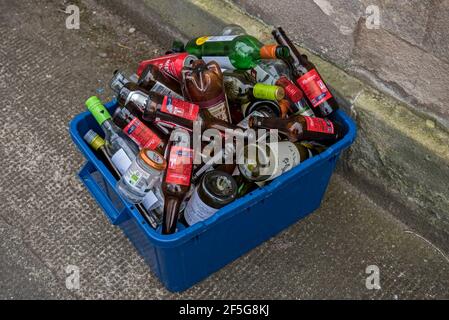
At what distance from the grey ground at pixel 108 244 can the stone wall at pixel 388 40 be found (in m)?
0.51

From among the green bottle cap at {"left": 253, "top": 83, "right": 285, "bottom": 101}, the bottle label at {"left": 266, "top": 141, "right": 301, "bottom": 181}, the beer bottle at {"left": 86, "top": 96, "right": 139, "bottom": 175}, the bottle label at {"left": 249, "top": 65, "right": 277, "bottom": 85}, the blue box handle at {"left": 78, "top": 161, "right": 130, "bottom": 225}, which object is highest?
the green bottle cap at {"left": 253, "top": 83, "right": 285, "bottom": 101}

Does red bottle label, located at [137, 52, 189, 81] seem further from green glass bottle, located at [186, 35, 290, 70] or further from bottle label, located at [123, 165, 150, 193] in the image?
bottle label, located at [123, 165, 150, 193]

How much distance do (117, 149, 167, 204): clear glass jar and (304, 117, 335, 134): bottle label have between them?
493 millimetres

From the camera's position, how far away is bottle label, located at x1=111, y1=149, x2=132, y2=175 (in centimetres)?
211

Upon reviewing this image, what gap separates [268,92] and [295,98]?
0.39ft

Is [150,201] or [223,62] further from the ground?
[223,62]

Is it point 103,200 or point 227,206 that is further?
point 103,200

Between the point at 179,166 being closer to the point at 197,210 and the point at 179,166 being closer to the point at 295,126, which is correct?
the point at 197,210

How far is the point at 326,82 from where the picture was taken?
8.00 feet

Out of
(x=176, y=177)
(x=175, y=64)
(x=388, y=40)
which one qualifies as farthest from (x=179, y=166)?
(x=388, y=40)

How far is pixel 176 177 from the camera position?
6.53ft

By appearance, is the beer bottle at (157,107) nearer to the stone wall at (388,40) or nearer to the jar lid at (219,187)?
the jar lid at (219,187)

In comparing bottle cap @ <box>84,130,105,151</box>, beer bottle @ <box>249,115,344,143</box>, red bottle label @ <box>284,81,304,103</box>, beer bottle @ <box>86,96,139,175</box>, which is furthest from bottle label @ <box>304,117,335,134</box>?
bottle cap @ <box>84,130,105,151</box>

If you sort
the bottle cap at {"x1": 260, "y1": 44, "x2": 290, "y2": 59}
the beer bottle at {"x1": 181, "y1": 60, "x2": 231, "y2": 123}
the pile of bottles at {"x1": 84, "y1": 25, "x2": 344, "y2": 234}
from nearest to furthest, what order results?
the pile of bottles at {"x1": 84, "y1": 25, "x2": 344, "y2": 234} → the beer bottle at {"x1": 181, "y1": 60, "x2": 231, "y2": 123} → the bottle cap at {"x1": 260, "y1": 44, "x2": 290, "y2": 59}
